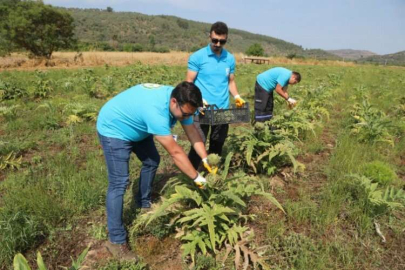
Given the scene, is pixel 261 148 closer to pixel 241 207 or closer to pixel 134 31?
pixel 241 207

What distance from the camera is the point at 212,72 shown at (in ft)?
12.8

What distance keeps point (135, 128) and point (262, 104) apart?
3.49 m

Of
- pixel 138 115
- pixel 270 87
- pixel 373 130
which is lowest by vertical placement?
pixel 373 130

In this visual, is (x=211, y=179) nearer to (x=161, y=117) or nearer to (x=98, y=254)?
(x=161, y=117)

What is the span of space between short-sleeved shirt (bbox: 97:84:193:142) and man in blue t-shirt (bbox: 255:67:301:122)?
3.07 m

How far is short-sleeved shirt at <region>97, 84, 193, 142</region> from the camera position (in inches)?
100

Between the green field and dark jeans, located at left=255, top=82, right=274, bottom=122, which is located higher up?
dark jeans, located at left=255, top=82, right=274, bottom=122

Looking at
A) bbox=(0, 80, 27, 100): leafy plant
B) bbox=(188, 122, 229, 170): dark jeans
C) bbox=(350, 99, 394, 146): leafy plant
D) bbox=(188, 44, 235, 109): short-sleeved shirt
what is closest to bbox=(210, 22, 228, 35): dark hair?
bbox=(188, 44, 235, 109): short-sleeved shirt

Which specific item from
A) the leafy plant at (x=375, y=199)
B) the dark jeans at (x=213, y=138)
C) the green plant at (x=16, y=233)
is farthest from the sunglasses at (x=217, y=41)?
the green plant at (x=16, y=233)

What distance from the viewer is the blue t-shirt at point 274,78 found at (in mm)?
5492

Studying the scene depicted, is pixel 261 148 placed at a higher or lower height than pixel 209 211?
higher

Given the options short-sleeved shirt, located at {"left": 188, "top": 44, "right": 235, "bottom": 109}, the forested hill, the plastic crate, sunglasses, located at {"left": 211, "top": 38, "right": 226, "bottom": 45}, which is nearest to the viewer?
the plastic crate

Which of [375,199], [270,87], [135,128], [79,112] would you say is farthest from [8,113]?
[375,199]

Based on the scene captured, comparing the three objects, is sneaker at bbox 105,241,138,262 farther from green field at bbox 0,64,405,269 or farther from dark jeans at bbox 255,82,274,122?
dark jeans at bbox 255,82,274,122
